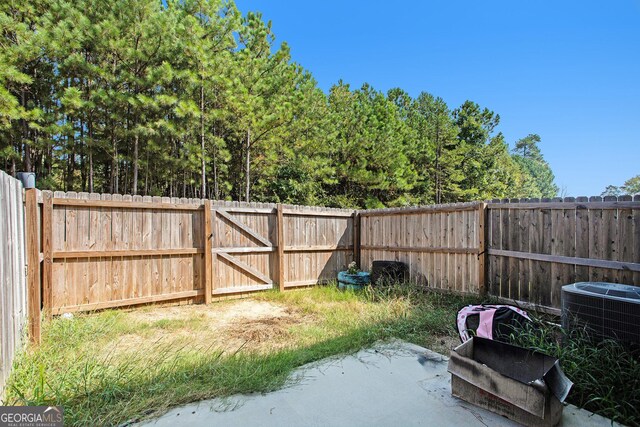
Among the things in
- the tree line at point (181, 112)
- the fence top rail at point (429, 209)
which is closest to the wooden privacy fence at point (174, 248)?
the fence top rail at point (429, 209)

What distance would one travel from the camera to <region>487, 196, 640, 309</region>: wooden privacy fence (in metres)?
3.49

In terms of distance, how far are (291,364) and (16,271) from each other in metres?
2.39

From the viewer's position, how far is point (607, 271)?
3.60 m

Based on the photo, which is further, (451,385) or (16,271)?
(16,271)

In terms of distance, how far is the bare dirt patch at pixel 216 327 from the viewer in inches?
134

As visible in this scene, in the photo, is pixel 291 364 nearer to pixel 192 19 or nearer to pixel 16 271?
pixel 16 271

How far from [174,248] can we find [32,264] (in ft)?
6.49

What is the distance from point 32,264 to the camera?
10.8 feet

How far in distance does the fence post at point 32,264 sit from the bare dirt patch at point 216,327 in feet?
2.52

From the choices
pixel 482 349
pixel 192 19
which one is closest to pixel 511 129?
pixel 192 19

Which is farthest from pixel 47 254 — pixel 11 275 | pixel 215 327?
pixel 215 327

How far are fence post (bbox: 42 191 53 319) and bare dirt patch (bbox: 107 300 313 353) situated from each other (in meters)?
0.93

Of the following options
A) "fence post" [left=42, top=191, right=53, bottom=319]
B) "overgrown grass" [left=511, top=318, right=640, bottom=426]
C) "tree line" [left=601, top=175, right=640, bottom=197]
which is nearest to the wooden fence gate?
"fence post" [left=42, top=191, right=53, bottom=319]

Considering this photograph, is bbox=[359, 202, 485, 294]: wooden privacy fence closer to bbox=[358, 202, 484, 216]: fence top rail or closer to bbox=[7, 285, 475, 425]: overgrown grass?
bbox=[358, 202, 484, 216]: fence top rail
